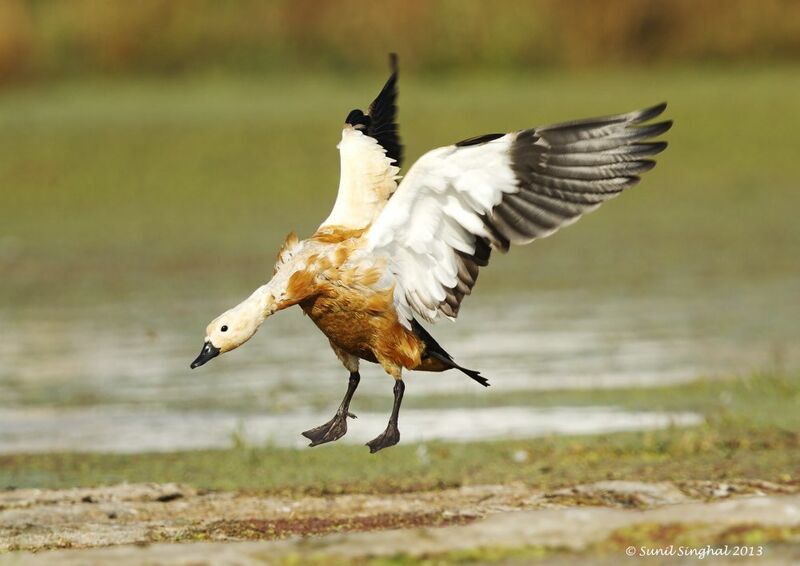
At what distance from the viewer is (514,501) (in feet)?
21.7

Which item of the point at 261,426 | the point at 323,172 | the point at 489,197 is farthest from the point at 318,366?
the point at 323,172

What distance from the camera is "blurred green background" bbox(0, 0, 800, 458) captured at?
34.2 feet

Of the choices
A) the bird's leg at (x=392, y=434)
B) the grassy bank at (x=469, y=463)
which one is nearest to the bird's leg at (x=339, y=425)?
the grassy bank at (x=469, y=463)

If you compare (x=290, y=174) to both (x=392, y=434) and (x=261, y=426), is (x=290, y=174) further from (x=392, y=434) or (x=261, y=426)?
(x=392, y=434)

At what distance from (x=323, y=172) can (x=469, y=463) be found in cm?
933

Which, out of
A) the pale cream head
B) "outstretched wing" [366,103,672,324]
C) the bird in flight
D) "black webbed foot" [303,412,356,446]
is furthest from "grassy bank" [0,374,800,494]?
"outstretched wing" [366,103,672,324]

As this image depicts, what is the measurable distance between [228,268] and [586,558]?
26.5ft

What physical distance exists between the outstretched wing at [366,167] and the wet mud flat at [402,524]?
1230 mm

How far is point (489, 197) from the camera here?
22.0 feet

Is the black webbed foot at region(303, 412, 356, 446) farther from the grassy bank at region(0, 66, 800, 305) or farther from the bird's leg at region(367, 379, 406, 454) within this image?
the grassy bank at region(0, 66, 800, 305)

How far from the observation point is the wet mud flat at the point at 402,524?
544 cm

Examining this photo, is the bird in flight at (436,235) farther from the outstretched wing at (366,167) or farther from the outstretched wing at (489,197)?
the outstretched wing at (366,167)

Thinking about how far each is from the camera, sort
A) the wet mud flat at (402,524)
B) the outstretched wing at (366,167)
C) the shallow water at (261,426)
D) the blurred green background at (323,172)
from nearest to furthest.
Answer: the wet mud flat at (402,524)
the outstretched wing at (366,167)
the shallow water at (261,426)
the blurred green background at (323,172)

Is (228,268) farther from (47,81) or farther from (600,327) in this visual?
(47,81)
